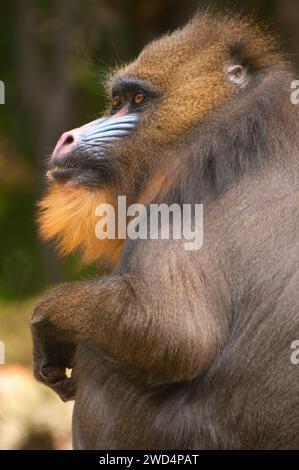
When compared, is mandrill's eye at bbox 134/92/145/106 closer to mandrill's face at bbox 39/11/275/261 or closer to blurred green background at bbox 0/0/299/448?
mandrill's face at bbox 39/11/275/261

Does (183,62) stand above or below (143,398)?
above

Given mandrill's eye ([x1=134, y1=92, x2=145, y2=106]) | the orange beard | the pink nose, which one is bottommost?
the orange beard

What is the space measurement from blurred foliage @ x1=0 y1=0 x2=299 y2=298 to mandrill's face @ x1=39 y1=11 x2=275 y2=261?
32.6 feet

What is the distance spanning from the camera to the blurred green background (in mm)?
17547

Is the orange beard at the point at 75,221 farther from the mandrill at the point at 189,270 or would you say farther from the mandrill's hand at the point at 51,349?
the mandrill's hand at the point at 51,349

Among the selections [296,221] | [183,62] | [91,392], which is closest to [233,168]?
[296,221]

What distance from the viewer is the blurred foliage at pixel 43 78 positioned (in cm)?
1773

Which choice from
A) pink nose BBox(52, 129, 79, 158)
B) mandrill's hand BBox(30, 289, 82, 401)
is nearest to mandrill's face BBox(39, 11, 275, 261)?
pink nose BBox(52, 129, 79, 158)

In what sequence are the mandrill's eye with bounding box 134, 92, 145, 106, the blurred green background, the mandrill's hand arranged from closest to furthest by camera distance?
the mandrill's hand
the mandrill's eye with bounding box 134, 92, 145, 106
the blurred green background

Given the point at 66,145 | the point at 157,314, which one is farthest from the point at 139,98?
the point at 157,314

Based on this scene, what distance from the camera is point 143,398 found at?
21.2 feet

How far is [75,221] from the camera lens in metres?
7.24
